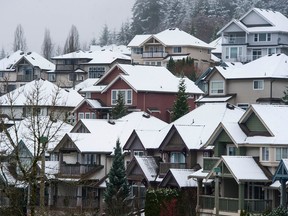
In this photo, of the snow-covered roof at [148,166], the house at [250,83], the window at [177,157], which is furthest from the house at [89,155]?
the house at [250,83]

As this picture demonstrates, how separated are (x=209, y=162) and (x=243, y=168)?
3.06 metres

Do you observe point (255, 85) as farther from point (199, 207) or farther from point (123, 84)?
point (199, 207)

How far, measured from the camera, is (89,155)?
69.2 meters

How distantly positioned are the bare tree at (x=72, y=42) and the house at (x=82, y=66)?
98.5ft

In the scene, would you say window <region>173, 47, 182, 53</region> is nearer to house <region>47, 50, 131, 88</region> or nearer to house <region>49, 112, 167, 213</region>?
house <region>47, 50, 131, 88</region>

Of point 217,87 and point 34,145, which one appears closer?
point 34,145

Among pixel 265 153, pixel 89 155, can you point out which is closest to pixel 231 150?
pixel 265 153

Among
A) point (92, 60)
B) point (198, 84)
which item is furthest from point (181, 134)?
point (92, 60)

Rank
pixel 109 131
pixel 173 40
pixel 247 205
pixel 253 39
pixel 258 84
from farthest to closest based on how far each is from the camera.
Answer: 1. pixel 173 40
2. pixel 253 39
3. pixel 258 84
4. pixel 109 131
5. pixel 247 205

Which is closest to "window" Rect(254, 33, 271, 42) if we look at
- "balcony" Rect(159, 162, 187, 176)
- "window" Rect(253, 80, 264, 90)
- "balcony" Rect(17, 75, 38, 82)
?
"balcony" Rect(17, 75, 38, 82)

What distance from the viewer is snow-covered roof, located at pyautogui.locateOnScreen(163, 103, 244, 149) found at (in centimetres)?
6027

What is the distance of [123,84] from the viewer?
8106 cm

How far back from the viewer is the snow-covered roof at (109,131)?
6862 cm

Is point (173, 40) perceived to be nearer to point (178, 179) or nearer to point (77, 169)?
point (77, 169)
